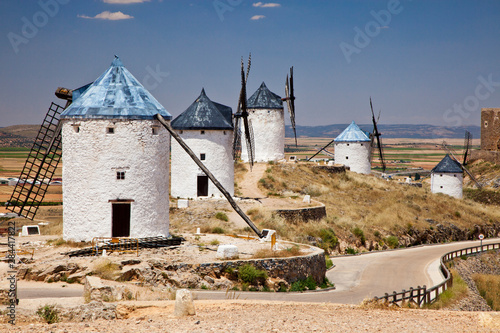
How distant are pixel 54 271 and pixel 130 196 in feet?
12.0

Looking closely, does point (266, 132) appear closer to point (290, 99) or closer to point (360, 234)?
point (290, 99)

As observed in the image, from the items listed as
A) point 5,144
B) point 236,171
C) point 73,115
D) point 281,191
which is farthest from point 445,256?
point 5,144

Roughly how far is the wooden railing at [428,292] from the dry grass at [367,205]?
3975mm

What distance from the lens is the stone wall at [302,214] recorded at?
83.8 feet

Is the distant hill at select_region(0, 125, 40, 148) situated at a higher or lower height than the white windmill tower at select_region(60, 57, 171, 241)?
higher

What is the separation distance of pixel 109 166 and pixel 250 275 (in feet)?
17.2

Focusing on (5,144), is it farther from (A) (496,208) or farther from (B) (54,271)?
(B) (54,271)

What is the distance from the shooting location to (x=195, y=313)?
33.1 ft

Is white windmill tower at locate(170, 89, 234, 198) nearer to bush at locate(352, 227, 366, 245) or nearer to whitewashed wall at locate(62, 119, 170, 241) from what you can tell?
bush at locate(352, 227, 366, 245)

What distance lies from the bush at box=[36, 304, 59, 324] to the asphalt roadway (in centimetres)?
244

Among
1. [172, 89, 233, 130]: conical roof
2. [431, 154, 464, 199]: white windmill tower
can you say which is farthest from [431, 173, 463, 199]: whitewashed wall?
[172, 89, 233, 130]: conical roof

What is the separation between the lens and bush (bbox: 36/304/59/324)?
936 centimetres

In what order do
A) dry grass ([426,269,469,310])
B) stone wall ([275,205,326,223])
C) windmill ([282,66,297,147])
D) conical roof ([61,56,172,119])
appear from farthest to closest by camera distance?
windmill ([282,66,297,147]) → stone wall ([275,205,326,223]) → conical roof ([61,56,172,119]) → dry grass ([426,269,469,310])

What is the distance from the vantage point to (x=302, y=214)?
2634 cm
